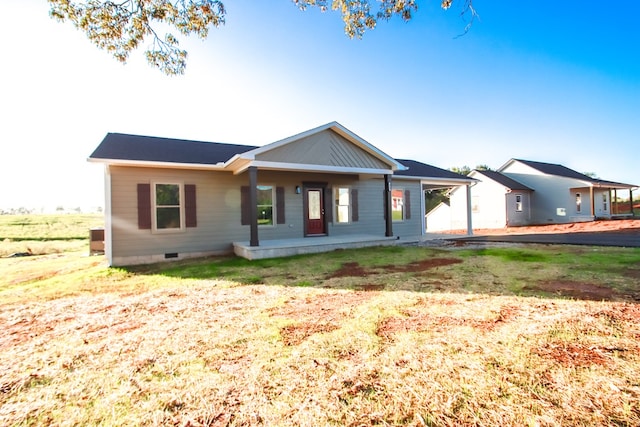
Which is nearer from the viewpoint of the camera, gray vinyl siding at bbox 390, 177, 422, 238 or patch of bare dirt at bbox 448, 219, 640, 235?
gray vinyl siding at bbox 390, 177, 422, 238

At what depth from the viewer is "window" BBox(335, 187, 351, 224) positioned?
12.1m

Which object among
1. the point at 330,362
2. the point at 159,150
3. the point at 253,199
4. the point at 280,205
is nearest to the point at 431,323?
the point at 330,362

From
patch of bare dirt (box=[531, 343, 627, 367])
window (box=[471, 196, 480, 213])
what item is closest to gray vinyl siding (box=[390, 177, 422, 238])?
patch of bare dirt (box=[531, 343, 627, 367])

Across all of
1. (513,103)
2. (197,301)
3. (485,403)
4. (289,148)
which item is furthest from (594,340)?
(513,103)

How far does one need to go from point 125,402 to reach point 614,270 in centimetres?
791

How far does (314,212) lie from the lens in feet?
38.3

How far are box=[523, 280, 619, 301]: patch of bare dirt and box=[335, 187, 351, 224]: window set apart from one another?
7739 mm

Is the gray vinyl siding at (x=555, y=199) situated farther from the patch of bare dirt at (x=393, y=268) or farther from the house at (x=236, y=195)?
the patch of bare dirt at (x=393, y=268)

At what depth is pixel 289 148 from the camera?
364 inches

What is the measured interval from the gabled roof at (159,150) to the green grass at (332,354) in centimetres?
434

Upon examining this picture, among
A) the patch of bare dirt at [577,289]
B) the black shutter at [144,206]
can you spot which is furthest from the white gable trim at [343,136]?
the patch of bare dirt at [577,289]

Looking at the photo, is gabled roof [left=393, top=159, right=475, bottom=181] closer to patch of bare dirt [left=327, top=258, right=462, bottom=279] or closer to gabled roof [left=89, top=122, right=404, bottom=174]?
gabled roof [left=89, top=122, right=404, bottom=174]

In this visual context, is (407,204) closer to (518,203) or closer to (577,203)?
(518,203)

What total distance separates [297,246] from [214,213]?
10.1 feet
